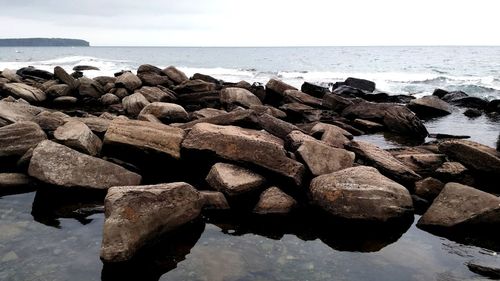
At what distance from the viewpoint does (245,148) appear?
6480mm

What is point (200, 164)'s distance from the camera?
6902 millimetres

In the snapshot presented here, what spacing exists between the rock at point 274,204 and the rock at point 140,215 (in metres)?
1.06

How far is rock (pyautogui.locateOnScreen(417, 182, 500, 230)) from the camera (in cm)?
541

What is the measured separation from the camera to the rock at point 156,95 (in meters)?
14.2

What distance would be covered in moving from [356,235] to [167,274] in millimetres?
2598

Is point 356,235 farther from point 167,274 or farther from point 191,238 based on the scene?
point 167,274

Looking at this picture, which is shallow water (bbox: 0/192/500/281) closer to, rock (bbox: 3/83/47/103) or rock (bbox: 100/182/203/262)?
rock (bbox: 100/182/203/262)

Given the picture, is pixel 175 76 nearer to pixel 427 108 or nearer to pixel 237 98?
pixel 237 98

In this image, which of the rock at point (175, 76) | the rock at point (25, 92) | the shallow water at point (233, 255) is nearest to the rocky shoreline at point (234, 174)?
the shallow water at point (233, 255)

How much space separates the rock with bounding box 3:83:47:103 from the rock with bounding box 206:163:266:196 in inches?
465

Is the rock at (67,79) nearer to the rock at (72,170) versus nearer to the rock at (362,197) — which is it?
the rock at (72,170)

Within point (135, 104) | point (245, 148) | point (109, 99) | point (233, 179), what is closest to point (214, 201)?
point (233, 179)

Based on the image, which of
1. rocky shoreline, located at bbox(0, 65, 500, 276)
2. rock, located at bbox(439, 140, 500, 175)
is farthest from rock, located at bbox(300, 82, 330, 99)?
rock, located at bbox(439, 140, 500, 175)

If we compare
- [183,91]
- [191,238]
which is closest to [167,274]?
A: [191,238]
